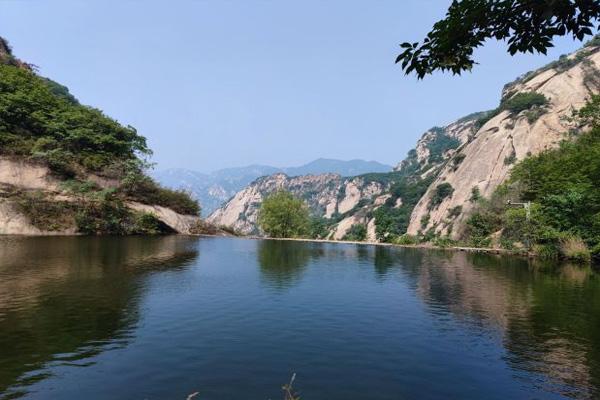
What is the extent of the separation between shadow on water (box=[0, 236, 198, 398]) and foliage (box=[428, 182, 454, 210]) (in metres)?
103

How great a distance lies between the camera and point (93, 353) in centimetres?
1486

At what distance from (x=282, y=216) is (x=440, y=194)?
2359 inches

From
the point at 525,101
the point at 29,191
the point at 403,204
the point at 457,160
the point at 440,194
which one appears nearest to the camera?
the point at 29,191

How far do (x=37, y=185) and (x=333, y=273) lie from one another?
50.8 m

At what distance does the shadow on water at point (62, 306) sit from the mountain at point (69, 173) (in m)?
23.9

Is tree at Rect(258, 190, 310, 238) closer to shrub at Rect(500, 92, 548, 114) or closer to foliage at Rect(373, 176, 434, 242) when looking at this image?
foliage at Rect(373, 176, 434, 242)

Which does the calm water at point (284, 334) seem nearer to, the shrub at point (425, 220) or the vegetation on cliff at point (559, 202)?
the vegetation on cliff at point (559, 202)

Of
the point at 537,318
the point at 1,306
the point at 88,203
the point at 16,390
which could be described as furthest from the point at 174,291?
the point at 88,203

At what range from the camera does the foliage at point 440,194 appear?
5024 inches

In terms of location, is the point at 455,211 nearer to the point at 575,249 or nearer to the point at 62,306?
the point at 575,249

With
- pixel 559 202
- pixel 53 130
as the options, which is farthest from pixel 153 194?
pixel 559 202

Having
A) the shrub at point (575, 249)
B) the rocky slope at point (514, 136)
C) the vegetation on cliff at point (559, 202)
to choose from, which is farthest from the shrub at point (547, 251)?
the rocky slope at point (514, 136)

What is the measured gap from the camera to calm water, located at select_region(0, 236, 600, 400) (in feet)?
42.3

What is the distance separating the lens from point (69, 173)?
68188 mm
